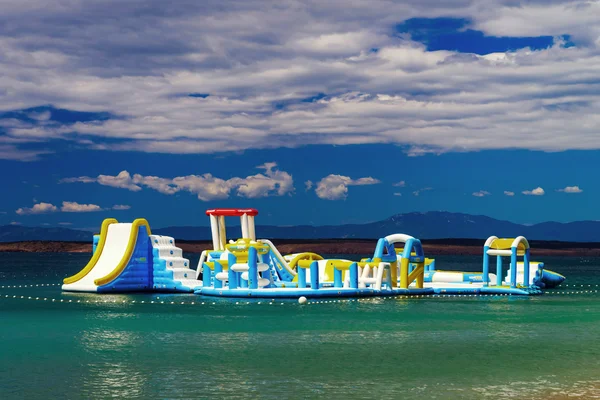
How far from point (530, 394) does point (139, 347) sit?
10.8 m

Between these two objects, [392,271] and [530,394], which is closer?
[530,394]

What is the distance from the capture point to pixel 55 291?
155ft

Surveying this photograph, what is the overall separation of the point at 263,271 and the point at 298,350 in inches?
634

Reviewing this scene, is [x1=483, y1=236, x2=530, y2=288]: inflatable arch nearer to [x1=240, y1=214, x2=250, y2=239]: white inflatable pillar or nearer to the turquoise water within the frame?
the turquoise water

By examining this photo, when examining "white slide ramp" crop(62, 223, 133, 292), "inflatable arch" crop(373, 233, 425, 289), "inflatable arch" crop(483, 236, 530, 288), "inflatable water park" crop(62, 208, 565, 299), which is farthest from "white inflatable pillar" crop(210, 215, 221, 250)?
"inflatable arch" crop(483, 236, 530, 288)

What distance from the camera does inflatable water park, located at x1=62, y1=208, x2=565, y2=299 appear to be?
39.0m

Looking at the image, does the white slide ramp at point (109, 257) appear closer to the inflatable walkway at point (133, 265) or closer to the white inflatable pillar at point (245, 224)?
the inflatable walkway at point (133, 265)

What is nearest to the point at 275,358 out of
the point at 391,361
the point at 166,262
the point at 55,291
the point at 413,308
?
the point at 391,361

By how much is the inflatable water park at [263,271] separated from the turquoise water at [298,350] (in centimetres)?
211

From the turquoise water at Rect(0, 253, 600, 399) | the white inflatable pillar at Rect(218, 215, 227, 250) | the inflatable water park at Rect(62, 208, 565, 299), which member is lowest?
the turquoise water at Rect(0, 253, 600, 399)

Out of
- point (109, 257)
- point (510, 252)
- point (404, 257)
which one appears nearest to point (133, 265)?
point (109, 257)

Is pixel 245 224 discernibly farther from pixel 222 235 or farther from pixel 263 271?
pixel 263 271

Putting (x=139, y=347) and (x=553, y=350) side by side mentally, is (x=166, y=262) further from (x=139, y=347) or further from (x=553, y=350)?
(x=553, y=350)

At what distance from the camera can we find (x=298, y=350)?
23.4m
